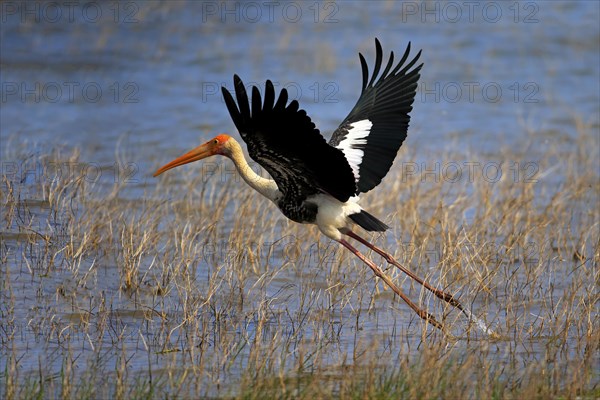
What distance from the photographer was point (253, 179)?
7395 millimetres

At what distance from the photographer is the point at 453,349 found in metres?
6.45

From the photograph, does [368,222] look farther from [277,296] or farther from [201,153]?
[201,153]

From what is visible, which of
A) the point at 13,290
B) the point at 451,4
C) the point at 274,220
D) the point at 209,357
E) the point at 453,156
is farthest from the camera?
the point at 451,4

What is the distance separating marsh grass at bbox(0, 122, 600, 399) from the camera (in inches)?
229

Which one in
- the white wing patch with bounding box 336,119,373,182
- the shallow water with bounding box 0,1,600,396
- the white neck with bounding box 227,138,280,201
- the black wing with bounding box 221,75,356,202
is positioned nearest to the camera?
the black wing with bounding box 221,75,356,202

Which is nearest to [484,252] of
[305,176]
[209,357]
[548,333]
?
[548,333]

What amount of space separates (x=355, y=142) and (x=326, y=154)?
130 cm

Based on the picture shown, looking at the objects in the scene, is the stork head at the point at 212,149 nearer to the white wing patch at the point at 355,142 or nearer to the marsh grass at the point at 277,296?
the marsh grass at the point at 277,296

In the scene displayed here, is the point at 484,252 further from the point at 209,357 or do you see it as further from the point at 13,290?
the point at 13,290

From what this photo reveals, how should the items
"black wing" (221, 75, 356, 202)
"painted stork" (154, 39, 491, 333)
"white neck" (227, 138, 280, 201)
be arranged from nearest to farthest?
"black wing" (221, 75, 356, 202), "painted stork" (154, 39, 491, 333), "white neck" (227, 138, 280, 201)

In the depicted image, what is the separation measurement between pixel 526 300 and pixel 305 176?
1907 millimetres

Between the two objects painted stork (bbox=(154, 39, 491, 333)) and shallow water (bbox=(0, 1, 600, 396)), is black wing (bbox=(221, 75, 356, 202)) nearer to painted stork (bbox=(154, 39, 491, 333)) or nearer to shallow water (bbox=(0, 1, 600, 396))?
painted stork (bbox=(154, 39, 491, 333))

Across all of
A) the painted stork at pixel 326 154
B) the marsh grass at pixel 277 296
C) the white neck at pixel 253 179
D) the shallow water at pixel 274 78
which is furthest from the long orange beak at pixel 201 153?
the shallow water at pixel 274 78

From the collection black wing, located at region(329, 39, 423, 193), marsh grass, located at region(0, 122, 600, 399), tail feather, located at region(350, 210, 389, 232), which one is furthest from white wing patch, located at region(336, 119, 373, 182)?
marsh grass, located at region(0, 122, 600, 399)
